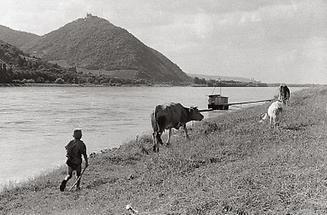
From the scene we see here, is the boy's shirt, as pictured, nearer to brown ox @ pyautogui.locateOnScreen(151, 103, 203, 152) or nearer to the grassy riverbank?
the grassy riverbank

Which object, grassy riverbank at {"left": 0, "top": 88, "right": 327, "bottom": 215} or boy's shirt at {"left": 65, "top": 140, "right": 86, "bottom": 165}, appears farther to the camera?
boy's shirt at {"left": 65, "top": 140, "right": 86, "bottom": 165}

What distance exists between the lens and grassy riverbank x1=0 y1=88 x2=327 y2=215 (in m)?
7.99

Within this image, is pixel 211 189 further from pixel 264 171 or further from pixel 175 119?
pixel 175 119

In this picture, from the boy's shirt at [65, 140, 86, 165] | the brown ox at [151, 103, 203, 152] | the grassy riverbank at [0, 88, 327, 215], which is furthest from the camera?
the brown ox at [151, 103, 203, 152]

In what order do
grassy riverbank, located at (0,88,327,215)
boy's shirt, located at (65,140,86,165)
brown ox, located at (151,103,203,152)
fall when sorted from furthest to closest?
brown ox, located at (151,103,203,152)
boy's shirt, located at (65,140,86,165)
grassy riverbank, located at (0,88,327,215)

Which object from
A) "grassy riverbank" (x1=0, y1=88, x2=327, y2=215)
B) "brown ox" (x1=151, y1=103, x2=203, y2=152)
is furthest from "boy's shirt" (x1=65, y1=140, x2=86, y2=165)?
"brown ox" (x1=151, y1=103, x2=203, y2=152)

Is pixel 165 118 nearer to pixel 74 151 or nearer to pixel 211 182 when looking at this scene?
pixel 74 151

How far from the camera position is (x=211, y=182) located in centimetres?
992

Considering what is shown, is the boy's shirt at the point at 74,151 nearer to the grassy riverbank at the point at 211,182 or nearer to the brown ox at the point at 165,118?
the grassy riverbank at the point at 211,182

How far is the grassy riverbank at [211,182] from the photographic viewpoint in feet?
26.2

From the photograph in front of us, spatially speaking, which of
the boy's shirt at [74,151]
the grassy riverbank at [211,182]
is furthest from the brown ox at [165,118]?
the boy's shirt at [74,151]

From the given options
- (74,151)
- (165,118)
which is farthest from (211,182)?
(165,118)

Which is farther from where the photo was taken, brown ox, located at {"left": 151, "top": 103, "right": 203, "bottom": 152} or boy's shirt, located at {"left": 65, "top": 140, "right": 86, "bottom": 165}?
brown ox, located at {"left": 151, "top": 103, "right": 203, "bottom": 152}

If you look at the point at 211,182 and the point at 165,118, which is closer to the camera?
the point at 211,182
